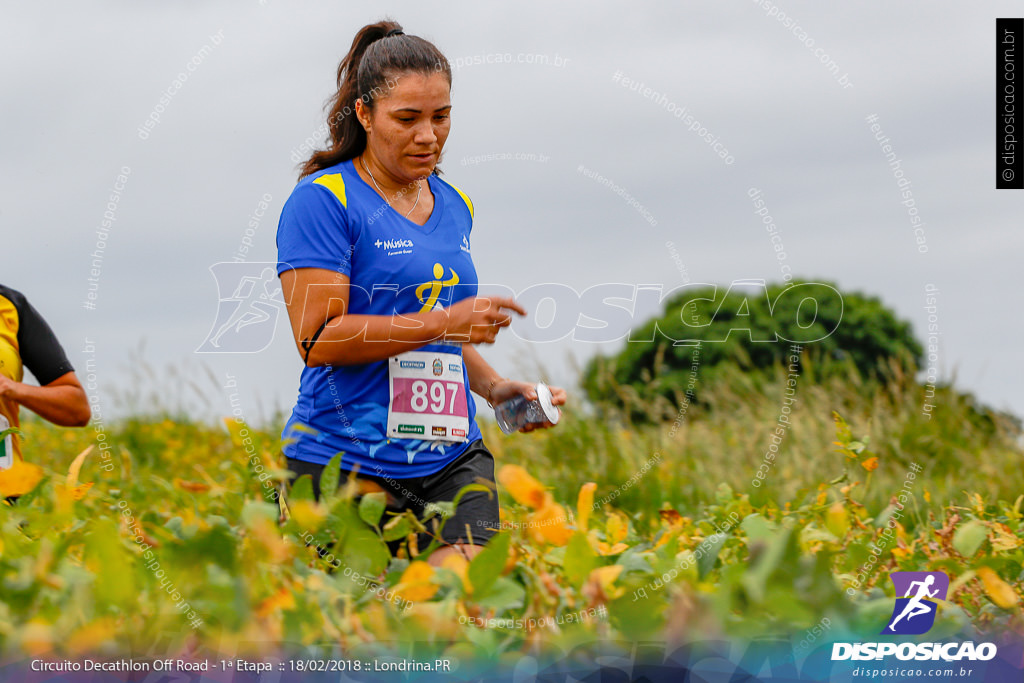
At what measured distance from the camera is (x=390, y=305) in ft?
8.14

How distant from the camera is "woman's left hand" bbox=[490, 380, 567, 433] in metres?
2.56

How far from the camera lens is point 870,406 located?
8234mm

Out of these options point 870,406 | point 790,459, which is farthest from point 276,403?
point 870,406

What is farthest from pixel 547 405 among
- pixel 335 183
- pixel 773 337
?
pixel 773 337

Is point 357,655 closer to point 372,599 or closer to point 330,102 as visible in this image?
point 372,599

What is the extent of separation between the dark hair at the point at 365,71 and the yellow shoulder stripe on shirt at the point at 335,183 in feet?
0.64

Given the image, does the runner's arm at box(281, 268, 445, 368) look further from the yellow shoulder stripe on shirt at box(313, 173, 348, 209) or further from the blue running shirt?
the yellow shoulder stripe on shirt at box(313, 173, 348, 209)

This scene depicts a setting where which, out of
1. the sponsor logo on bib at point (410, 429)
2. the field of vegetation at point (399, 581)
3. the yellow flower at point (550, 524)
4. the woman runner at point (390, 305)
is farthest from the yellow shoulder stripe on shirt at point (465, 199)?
the yellow flower at point (550, 524)

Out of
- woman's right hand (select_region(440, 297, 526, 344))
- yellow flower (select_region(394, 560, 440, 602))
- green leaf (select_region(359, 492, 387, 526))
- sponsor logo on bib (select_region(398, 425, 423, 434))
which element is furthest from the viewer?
sponsor logo on bib (select_region(398, 425, 423, 434))

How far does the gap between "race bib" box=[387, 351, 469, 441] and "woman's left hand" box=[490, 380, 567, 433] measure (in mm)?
116

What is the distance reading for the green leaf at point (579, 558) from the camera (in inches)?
41.6

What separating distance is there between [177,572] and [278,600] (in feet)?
0.34

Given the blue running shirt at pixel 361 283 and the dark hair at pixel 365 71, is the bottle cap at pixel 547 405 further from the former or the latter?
the dark hair at pixel 365 71

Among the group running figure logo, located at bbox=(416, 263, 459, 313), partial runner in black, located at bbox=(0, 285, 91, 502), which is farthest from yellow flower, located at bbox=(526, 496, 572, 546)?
partial runner in black, located at bbox=(0, 285, 91, 502)
